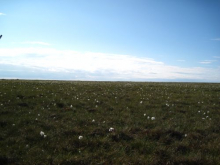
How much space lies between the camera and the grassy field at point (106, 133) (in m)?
6.56

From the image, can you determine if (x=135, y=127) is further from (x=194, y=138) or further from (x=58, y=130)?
(x=58, y=130)

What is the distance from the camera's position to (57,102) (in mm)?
14203

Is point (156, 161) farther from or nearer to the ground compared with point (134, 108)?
nearer to the ground

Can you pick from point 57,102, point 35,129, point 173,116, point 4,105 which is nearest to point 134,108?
point 173,116

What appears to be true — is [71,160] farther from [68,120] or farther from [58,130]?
[68,120]

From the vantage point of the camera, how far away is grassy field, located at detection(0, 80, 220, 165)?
21.5ft

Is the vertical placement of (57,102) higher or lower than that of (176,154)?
higher

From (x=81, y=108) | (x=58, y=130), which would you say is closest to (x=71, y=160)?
(x=58, y=130)

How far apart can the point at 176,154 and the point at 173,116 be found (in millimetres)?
5028

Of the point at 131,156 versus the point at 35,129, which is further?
the point at 35,129

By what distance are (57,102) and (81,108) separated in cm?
249

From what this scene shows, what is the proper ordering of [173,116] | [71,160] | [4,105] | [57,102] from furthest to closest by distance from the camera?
[57,102] → [4,105] → [173,116] → [71,160]

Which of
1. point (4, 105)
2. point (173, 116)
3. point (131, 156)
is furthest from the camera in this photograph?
point (4, 105)

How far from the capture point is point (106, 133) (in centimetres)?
861
